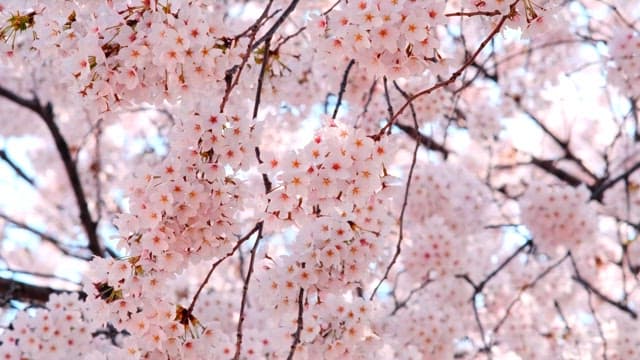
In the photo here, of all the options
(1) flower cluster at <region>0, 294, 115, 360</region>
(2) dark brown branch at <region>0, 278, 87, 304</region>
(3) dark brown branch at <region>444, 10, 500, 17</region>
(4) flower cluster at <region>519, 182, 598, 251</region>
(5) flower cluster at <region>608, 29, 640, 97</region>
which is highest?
(5) flower cluster at <region>608, 29, 640, 97</region>

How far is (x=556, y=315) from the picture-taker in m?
5.84

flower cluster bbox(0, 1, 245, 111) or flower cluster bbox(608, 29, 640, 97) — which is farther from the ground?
flower cluster bbox(608, 29, 640, 97)

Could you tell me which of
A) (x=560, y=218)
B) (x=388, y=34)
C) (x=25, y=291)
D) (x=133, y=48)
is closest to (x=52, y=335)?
(x=25, y=291)

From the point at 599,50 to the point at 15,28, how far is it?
3.04m

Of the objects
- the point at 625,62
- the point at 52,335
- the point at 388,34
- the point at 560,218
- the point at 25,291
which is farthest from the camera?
the point at 560,218

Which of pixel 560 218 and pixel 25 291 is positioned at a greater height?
pixel 560 218

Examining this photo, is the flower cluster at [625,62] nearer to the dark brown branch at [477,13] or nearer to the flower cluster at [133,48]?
the dark brown branch at [477,13]

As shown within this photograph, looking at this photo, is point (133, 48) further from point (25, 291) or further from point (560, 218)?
point (560, 218)

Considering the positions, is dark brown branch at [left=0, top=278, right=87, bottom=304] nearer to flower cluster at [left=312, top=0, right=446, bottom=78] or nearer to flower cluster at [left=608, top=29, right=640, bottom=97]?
flower cluster at [left=312, top=0, right=446, bottom=78]

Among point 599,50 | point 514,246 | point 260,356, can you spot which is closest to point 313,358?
point 260,356

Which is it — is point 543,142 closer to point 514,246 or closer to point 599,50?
point 514,246

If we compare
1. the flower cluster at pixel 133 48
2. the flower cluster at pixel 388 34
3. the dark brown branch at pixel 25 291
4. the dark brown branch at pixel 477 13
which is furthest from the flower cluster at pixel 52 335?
the dark brown branch at pixel 477 13

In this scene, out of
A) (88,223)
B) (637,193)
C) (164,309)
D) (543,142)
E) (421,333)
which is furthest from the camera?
(543,142)

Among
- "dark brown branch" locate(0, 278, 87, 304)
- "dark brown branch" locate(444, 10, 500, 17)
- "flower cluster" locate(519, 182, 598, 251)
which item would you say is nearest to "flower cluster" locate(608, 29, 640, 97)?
"flower cluster" locate(519, 182, 598, 251)
